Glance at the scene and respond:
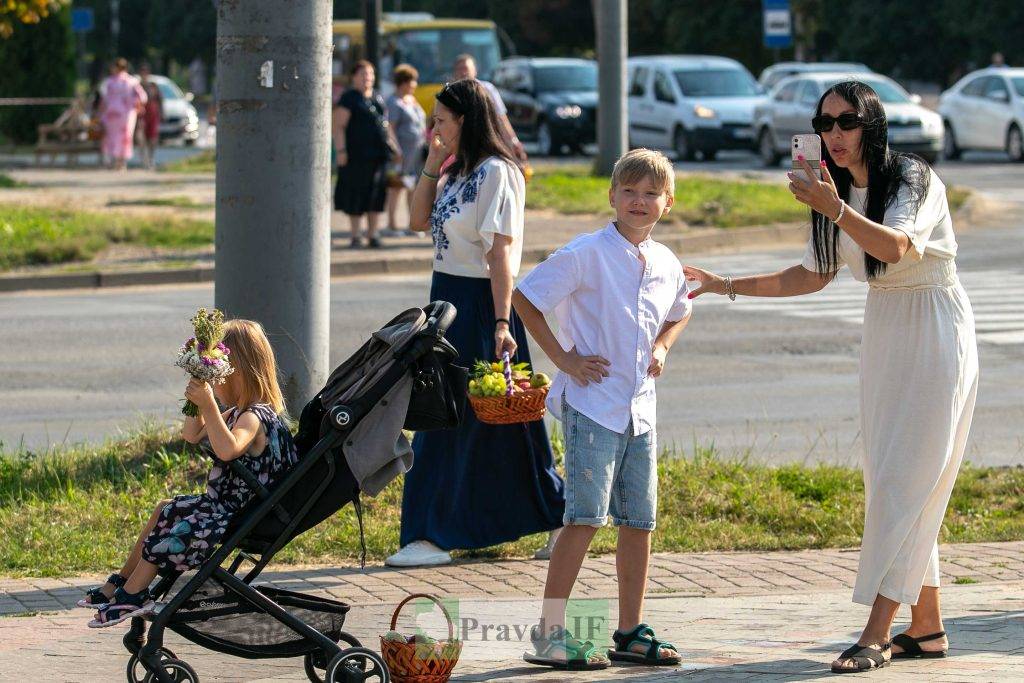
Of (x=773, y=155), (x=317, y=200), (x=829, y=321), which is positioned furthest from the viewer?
(x=773, y=155)

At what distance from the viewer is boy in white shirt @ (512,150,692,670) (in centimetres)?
543

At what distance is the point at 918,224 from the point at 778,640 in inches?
58.1

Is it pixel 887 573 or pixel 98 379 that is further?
pixel 98 379

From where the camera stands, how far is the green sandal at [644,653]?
→ 5430 millimetres

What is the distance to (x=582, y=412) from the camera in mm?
5441

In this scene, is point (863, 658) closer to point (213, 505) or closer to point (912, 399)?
point (912, 399)

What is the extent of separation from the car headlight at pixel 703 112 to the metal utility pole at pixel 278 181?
24967 millimetres

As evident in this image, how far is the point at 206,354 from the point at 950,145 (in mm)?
30095

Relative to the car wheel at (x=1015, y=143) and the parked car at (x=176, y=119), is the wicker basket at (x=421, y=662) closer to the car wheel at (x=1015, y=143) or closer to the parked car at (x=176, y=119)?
the car wheel at (x=1015, y=143)

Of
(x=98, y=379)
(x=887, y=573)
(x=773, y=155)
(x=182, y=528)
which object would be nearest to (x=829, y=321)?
(x=98, y=379)

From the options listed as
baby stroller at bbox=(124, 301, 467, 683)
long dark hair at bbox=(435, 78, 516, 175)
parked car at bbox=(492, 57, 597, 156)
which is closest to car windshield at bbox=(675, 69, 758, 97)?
parked car at bbox=(492, 57, 597, 156)

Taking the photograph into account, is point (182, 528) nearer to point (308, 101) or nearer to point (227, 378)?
point (227, 378)

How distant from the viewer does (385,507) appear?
787 cm

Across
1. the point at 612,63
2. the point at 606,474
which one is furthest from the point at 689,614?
the point at 612,63
